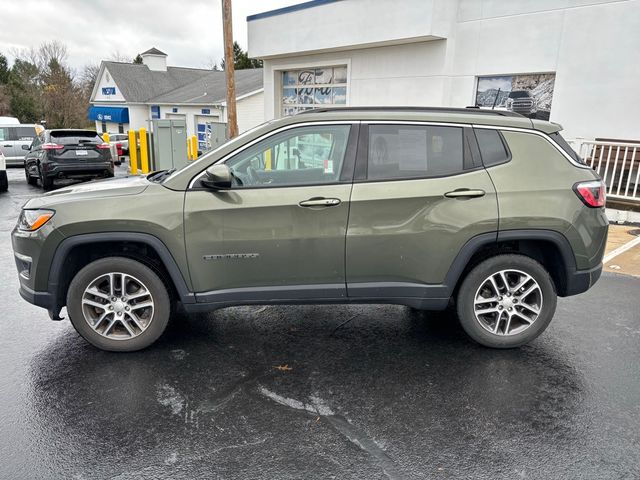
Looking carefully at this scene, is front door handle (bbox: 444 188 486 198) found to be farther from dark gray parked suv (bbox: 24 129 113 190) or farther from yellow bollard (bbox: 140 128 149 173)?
yellow bollard (bbox: 140 128 149 173)

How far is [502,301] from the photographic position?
3895mm

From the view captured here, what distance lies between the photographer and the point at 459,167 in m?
3.75

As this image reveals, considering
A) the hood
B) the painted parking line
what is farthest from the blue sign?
the painted parking line

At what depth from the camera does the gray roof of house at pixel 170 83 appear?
1336 inches

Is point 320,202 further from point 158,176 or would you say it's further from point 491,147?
point 158,176

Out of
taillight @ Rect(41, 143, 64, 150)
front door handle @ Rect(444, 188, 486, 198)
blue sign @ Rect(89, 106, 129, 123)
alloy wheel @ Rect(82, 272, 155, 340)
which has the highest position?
blue sign @ Rect(89, 106, 129, 123)

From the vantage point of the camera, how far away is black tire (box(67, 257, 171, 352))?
371cm

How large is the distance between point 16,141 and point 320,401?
2138 centimetres

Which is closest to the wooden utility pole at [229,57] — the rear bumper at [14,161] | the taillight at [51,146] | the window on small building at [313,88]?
the window on small building at [313,88]

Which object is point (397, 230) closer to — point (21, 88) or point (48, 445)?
point (48, 445)

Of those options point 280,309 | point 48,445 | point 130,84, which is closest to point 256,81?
point 130,84

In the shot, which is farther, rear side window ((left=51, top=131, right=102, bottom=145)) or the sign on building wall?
rear side window ((left=51, top=131, right=102, bottom=145))

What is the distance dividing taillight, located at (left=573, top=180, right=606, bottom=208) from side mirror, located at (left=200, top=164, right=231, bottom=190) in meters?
2.68

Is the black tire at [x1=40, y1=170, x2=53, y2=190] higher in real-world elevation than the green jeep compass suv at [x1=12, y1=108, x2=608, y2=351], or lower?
lower
